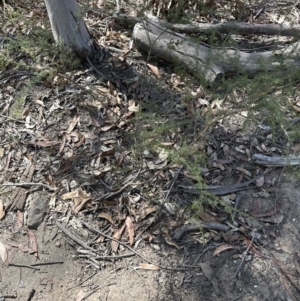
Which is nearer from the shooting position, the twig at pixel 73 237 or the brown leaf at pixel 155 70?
the twig at pixel 73 237

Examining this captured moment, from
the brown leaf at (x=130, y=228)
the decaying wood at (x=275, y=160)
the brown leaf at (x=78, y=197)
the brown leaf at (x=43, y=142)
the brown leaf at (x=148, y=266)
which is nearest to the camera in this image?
the brown leaf at (x=148, y=266)

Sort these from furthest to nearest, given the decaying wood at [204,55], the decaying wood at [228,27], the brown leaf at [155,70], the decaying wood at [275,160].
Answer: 1. the decaying wood at [228,27]
2. the brown leaf at [155,70]
3. the decaying wood at [204,55]
4. the decaying wood at [275,160]

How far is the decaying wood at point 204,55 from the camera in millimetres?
3383

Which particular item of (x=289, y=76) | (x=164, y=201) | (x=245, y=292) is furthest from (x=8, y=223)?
(x=289, y=76)

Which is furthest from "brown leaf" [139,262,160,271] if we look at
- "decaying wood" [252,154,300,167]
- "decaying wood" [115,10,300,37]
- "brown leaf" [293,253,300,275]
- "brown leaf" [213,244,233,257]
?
"decaying wood" [115,10,300,37]

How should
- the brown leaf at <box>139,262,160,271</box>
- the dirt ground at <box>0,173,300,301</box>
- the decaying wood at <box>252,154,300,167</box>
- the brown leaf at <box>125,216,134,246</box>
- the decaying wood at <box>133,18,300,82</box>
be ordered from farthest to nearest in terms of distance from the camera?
the decaying wood at <box>133,18,300,82</box> → the decaying wood at <box>252,154,300,167</box> → the brown leaf at <box>125,216,134,246</box> → the brown leaf at <box>139,262,160,271</box> → the dirt ground at <box>0,173,300,301</box>

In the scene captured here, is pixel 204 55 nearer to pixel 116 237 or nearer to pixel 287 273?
pixel 116 237

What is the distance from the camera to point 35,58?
3.54 meters

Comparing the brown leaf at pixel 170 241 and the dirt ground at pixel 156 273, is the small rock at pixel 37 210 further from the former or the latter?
the brown leaf at pixel 170 241

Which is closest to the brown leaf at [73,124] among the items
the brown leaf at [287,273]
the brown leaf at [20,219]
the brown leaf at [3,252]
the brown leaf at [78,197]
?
the brown leaf at [78,197]

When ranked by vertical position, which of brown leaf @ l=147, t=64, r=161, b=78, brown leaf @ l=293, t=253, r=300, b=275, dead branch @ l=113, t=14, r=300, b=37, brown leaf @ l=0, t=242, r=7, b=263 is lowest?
brown leaf @ l=0, t=242, r=7, b=263

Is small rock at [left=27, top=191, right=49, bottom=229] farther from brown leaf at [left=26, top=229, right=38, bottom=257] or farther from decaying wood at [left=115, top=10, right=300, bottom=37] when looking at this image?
decaying wood at [left=115, top=10, right=300, bottom=37]

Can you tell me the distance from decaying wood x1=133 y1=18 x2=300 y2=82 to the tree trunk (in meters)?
0.47

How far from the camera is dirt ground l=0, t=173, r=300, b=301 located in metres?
2.56
